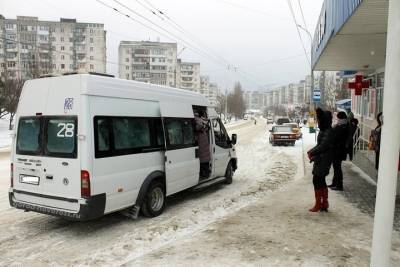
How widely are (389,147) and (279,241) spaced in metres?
2.64

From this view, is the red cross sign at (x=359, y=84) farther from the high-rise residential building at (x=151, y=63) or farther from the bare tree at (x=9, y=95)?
the high-rise residential building at (x=151, y=63)

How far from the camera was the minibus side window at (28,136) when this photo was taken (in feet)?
20.8

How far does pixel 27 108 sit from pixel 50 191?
154cm

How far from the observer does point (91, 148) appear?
5.79m

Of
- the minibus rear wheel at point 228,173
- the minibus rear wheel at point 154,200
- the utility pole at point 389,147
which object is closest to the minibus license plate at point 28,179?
the minibus rear wheel at point 154,200

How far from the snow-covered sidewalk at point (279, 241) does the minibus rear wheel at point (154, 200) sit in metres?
1.33

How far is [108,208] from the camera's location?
6.09m

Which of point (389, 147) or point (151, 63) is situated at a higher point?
point (151, 63)

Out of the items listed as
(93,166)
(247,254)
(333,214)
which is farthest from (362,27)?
(93,166)

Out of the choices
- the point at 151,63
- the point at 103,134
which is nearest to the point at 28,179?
the point at 103,134

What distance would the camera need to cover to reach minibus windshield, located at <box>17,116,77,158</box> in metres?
5.92

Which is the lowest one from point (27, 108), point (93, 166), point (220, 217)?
point (220, 217)

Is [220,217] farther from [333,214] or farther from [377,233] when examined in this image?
[377,233]

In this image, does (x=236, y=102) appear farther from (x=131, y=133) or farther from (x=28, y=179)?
(x=28, y=179)
